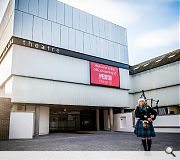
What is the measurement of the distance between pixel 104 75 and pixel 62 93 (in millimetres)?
6493

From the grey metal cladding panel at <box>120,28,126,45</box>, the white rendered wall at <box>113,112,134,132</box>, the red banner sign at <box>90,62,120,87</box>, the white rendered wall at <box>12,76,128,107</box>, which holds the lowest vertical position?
the white rendered wall at <box>113,112,134,132</box>

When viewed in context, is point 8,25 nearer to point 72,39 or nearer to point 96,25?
point 72,39

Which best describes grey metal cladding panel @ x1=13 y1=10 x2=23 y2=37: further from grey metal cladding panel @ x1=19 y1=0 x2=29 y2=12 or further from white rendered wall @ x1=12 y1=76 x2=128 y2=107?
white rendered wall @ x1=12 y1=76 x2=128 y2=107

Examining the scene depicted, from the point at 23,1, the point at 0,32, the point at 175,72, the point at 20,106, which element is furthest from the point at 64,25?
the point at 175,72

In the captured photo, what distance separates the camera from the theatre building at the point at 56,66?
18.3 meters

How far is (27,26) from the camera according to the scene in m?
19.5

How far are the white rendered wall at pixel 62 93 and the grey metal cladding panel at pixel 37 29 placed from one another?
420 cm

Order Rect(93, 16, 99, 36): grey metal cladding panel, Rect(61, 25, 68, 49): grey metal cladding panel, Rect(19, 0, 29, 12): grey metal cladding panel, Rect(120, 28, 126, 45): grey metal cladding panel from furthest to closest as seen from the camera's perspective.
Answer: Rect(120, 28, 126, 45): grey metal cladding panel < Rect(93, 16, 99, 36): grey metal cladding panel < Rect(61, 25, 68, 49): grey metal cladding panel < Rect(19, 0, 29, 12): grey metal cladding panel

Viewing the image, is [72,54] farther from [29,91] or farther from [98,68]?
[29,91]

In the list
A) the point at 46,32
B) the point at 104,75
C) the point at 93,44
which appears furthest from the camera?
the point at 104,75

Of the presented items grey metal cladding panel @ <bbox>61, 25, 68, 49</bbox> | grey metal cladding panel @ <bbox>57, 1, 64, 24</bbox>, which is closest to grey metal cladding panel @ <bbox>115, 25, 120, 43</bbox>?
grey metal cladding panel @ <bbox>61, 25, 68, 49</bbox>

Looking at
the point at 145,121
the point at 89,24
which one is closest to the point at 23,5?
the point at 89,24

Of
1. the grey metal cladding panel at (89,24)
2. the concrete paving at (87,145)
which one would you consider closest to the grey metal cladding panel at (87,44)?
the grey metal cladding panel at (89,24)

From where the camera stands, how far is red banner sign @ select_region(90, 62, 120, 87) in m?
23.8
